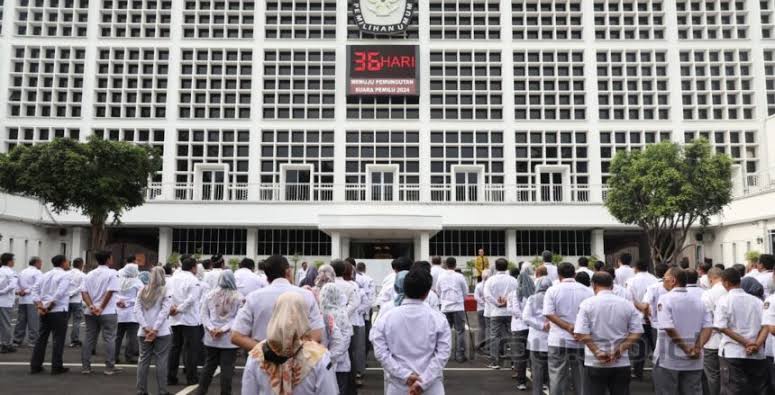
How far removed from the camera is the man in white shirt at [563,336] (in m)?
6.84

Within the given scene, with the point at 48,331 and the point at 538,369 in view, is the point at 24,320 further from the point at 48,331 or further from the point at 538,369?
the point at 538,369

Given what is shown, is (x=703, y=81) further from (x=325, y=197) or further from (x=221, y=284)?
(x=221, y=284)

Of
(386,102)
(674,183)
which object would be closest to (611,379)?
(674,183)

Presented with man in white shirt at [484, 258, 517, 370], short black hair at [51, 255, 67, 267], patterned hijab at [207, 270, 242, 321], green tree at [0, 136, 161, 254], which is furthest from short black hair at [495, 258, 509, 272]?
green tree at [0, 136, 161, 254]

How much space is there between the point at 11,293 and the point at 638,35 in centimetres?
3280

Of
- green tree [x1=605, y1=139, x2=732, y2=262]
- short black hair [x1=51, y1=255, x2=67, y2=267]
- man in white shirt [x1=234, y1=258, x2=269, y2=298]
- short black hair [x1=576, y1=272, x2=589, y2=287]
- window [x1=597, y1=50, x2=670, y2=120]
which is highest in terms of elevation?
window [x1=597, y1=50, x2=670, y2=120]

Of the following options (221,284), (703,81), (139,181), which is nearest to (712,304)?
(221,284)

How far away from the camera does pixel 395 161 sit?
33344 mm

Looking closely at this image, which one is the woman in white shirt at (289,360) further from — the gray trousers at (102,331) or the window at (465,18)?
the window at (465,18)

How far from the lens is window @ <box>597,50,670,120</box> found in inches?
1316

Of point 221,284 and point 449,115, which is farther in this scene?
point 449,115

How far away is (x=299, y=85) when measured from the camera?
34188 millimetres

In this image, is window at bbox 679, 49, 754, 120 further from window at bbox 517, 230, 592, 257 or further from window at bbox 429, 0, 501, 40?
window at bbox 429, 0, 501, 40

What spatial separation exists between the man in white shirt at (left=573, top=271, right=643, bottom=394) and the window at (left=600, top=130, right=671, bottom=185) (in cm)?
2888
